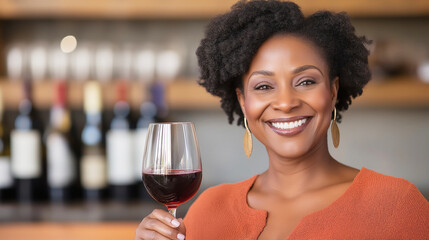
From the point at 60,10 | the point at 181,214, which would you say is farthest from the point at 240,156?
the point at 60,10

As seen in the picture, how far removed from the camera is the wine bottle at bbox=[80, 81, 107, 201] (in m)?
2.00

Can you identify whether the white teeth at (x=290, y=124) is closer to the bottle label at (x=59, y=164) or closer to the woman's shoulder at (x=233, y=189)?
the woman's shoulder at (x=233, y=189)

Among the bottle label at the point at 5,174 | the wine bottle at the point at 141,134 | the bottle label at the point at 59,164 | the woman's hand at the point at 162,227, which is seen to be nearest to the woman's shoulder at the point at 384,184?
the woman's hand at the point at 162,227

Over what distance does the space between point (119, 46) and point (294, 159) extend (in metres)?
1.25

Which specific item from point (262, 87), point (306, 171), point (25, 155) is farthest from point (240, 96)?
point (25, 155)

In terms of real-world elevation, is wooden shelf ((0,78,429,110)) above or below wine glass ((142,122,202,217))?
above

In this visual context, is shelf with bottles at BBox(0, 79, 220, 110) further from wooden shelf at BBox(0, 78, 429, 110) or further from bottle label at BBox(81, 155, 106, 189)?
bottle label at BBox(81, 155, 106, 189)

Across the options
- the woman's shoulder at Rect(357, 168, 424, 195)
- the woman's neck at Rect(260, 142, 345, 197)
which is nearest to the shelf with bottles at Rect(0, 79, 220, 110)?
the woman's neck at Rect(260, 142, 345, 197)

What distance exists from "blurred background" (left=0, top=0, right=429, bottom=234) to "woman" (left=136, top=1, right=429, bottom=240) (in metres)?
0.86

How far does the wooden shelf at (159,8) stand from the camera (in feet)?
6.52

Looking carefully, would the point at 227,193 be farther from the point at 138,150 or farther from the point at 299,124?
the point at 138,150

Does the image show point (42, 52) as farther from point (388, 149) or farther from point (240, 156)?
point (388, 149)

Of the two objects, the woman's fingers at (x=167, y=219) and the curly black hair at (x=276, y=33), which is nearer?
the woman's fingers at (x=167, y=219)

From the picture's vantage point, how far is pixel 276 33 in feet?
3.61
